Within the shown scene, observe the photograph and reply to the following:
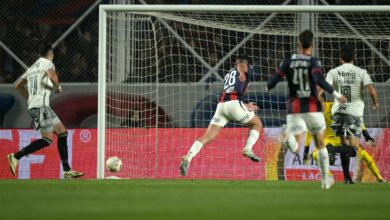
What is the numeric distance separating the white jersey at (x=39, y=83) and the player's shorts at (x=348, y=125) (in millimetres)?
4211

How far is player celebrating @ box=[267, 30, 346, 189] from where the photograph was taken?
10203mm

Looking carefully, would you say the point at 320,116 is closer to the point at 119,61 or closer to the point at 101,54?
the point at 101,54

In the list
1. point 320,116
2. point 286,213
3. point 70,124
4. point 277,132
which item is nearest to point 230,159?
point 277,132

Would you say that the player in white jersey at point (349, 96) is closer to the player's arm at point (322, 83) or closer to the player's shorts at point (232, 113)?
the player's shorts at point (232, 113)

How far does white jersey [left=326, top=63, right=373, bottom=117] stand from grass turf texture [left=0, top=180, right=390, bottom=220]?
7.04ft

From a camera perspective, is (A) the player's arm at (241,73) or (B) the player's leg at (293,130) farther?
(A) the player's arm at (241,73)

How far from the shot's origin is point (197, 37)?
58.2ft

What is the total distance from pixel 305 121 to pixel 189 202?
8.84 feet

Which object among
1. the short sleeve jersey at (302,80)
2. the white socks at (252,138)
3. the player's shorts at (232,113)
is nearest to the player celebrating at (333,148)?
the white socks at (252,138)

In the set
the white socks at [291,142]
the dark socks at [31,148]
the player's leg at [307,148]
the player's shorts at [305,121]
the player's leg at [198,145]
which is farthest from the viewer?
the player's leg at [307,148]

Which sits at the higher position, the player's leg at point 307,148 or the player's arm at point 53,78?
the player's arm at point 53,78

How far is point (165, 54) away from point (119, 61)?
168 centimetres

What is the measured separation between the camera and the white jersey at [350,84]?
41.4ft

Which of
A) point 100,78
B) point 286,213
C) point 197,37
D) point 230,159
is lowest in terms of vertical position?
point 286,213
